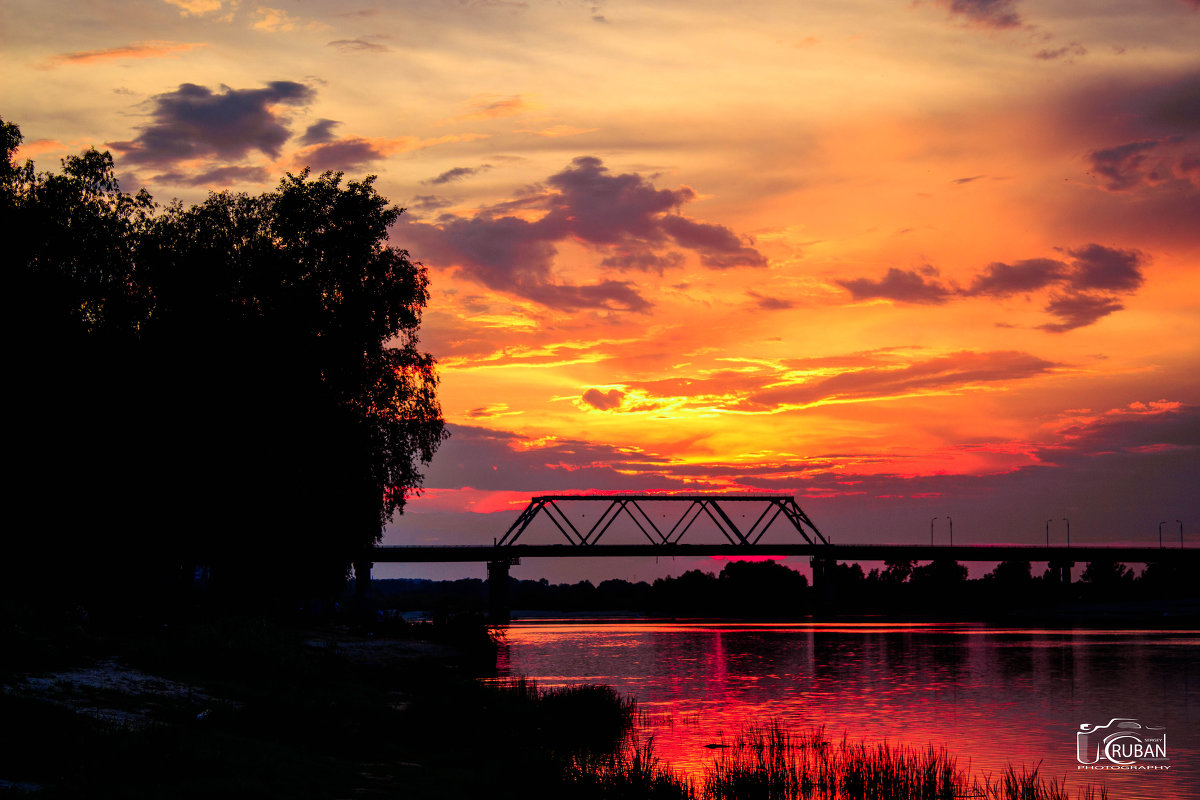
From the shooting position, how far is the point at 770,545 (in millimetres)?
188000

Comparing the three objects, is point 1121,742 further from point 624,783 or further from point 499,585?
point 499,585

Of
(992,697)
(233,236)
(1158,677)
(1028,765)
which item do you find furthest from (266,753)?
(1158,677)

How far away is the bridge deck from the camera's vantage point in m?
185

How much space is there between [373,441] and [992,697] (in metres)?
34.7

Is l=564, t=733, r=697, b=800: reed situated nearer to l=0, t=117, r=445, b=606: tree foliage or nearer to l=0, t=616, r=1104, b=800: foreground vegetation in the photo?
l=0, t=616, r=1104, b=800: foreground vegetation

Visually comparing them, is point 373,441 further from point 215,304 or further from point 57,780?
point 57,780

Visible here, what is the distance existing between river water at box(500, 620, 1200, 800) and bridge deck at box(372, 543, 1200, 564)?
76.1m

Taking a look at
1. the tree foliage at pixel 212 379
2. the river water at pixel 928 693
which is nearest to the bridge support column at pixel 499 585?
the river water at pixel 928 693

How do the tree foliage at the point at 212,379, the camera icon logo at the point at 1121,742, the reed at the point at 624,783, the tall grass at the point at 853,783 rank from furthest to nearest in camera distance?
1. the tree foliage at the point at 212,379
2. the camera icon logo at the point at 1121,742
3. the tall grass at the point at 853,783
4. the reed at the point at 624,783

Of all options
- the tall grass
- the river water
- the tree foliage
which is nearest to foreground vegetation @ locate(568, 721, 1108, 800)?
the tall grass

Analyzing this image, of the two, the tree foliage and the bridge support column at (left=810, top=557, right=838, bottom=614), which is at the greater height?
the tree foliage

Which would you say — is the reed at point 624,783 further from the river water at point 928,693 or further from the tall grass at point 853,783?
the river water at point 928,693

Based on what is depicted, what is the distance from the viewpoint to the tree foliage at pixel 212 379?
1885 inches

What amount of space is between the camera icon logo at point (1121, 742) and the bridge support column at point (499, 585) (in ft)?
445
